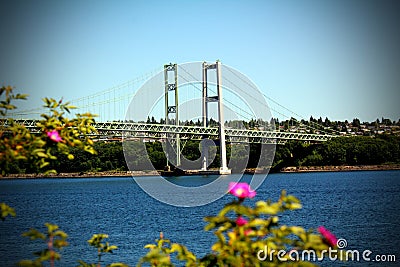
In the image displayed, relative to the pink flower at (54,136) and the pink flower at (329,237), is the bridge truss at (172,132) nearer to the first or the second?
the pink flower at (54,136)

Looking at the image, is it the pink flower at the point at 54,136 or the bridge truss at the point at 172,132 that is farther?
the bridge truss at the point at 172,132

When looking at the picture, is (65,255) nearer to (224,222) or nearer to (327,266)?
(327,266)

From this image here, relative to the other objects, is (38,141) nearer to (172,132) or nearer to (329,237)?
(329,237)

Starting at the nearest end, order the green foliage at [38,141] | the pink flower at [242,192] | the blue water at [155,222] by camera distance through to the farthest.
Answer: the pink flower at [242,192]
the green foliage at [38,141]
the blue water at [155,222]

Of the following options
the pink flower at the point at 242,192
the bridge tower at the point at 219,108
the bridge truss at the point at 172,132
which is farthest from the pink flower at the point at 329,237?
the bridge tower at the point at 219,108

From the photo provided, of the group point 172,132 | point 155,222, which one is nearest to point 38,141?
point 155,222

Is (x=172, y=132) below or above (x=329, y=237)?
above

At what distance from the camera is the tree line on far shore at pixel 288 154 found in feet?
195

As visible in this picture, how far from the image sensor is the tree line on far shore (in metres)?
59.6

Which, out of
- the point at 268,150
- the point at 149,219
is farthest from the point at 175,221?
the point at 268,150

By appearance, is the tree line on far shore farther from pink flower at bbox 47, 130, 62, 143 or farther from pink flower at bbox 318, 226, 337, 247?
pink flower at bbox 318, 226, 337, 247

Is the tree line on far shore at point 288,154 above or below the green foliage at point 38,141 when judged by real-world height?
above

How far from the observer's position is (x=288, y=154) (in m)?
61.7

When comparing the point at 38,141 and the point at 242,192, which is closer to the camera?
the point at 242,192
